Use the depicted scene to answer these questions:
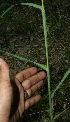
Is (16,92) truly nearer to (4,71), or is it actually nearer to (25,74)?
(25,74)

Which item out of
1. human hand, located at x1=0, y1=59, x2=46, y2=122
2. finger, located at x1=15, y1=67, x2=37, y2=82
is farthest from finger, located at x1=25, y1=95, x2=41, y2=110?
finger, located at x1=15, y1=67, x2=37, y2=82

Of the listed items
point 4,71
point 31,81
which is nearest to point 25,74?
point 31,81

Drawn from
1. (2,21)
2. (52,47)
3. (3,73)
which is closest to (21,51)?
(52,47)

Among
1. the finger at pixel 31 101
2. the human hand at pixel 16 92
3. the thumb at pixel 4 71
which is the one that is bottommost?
the finger at pixel 31 101

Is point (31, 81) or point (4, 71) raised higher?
point (4, 71)

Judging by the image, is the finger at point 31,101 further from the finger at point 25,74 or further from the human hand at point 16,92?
the finger at point 25,74

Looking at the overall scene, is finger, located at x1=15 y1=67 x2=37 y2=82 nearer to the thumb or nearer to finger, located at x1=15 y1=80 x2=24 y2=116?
finger, located at x1=15 y1=80 x2=24 y2=116

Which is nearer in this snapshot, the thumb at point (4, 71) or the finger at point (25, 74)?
the thumb at point (4, 71)

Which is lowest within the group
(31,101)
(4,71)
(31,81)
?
(31,101)

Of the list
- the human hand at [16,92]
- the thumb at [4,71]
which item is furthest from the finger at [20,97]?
the thumb at [4,71]
